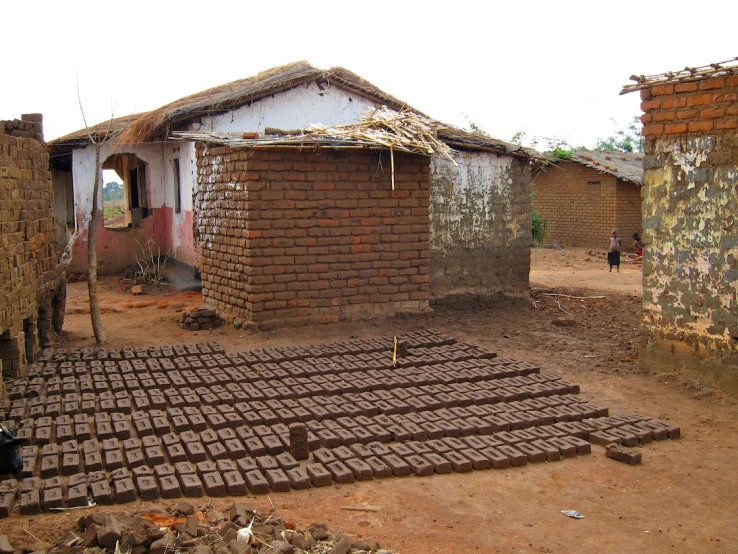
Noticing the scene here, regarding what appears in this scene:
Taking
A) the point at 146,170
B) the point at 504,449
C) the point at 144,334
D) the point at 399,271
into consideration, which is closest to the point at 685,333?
the point at 504,449

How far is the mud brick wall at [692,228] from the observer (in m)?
6.49

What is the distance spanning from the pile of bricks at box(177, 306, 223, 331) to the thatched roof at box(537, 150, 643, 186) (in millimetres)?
12967

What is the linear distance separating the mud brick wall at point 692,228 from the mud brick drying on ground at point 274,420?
1.24 meters

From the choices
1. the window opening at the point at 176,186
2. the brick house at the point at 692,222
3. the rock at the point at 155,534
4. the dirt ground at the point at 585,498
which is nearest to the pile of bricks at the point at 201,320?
the dirt ground at the point at 585,498

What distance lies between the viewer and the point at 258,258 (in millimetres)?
8781

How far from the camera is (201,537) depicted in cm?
365

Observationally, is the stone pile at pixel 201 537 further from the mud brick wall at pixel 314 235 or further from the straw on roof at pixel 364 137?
the straw on roof at pixel 364 137

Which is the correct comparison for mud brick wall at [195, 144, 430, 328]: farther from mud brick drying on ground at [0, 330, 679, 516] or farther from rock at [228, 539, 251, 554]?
rock at [228, 539, 251, 554]

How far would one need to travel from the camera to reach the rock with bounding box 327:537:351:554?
11.7ft

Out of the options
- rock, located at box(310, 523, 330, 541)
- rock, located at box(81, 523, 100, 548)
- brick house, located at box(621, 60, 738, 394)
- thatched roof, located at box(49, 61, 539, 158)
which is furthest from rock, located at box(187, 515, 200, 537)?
thatched roof, located at box(49, 61, 539, 158)

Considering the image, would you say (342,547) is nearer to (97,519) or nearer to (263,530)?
(263,530)

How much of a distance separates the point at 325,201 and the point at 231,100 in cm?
460

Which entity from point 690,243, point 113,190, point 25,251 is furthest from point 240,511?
point 113,190

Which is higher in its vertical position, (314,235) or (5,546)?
(314,235)
